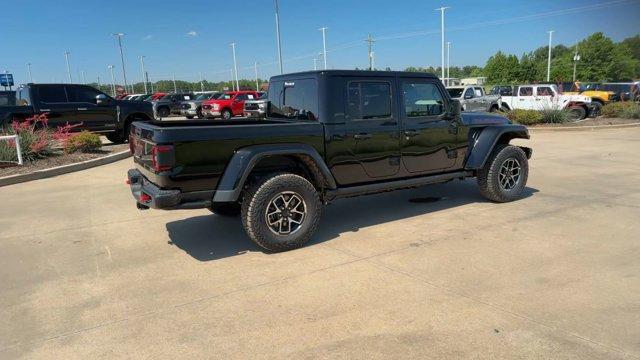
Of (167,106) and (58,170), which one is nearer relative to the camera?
(58,170)

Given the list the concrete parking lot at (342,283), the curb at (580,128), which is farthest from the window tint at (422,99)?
the curb at (580,128)

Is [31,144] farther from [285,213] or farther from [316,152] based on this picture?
[316,152]

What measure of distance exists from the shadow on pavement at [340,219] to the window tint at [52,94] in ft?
30.8

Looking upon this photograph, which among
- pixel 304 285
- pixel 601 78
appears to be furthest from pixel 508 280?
pixel 601 78

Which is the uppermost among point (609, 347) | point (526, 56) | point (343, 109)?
point (526, 56)

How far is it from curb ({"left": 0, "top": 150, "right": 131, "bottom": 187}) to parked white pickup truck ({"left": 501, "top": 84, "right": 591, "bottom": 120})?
15.6 m

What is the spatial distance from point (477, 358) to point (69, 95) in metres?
13.6

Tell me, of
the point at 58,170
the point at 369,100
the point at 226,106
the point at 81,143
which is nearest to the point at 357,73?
the point at 369,100

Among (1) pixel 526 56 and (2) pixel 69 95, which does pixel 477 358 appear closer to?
(2) pixel 69 95

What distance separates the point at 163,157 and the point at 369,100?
235cm

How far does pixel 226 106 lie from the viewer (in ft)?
80.4

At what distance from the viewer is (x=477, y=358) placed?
275cm

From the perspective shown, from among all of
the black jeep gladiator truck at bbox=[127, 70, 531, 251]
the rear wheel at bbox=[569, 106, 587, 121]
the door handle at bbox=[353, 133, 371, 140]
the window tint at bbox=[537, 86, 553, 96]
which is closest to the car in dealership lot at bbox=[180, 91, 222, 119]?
the window tint at bbox=[537, 86, 553, 96]

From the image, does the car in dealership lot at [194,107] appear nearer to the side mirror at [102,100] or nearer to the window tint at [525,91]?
the side mirror at [102,100]
